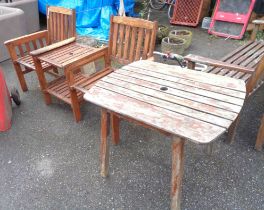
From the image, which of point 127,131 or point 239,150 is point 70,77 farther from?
point 239,150

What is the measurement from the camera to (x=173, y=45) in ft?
14.1

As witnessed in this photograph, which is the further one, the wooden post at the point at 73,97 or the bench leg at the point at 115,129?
the wooden post at the point at 73,97

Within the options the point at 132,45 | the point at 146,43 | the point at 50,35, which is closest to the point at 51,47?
the point at 50,35

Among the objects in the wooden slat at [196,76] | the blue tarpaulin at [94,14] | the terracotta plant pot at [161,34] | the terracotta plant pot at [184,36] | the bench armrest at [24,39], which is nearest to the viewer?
the wooden slat at [196,76]

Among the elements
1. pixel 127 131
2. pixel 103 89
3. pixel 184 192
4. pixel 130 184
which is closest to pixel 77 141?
pixel 127 131

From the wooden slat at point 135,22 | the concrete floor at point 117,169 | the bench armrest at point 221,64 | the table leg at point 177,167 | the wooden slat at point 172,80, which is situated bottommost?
the concrete floor at point 117,169

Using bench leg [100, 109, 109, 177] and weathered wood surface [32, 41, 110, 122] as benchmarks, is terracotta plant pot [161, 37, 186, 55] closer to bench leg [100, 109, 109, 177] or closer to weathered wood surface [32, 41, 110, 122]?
weathered wood surface [32, 41, 110, 122]

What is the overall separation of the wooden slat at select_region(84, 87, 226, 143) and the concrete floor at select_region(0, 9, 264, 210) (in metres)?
0.87

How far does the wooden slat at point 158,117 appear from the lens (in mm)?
1354

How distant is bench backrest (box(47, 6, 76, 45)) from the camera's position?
316cm

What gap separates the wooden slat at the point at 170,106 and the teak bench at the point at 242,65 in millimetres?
891

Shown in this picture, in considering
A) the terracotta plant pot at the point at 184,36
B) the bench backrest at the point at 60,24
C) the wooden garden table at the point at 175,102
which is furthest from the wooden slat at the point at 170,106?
the terracotta plant pot at the point at 184,36

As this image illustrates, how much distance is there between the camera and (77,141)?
105 inches

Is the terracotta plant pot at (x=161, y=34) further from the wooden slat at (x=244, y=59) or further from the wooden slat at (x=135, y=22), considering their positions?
the wooden slat at (x=135, y=22)
